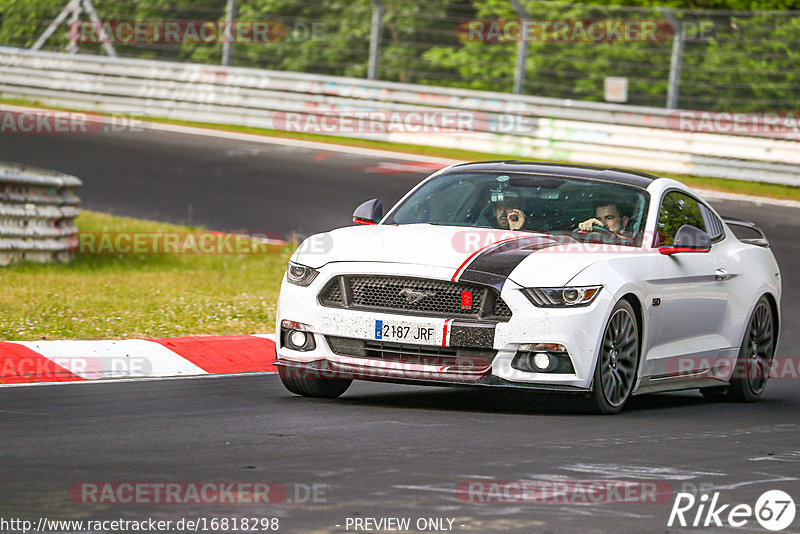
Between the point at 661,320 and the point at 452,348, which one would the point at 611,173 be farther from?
the point at 452,348

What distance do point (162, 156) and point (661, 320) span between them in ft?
50.2

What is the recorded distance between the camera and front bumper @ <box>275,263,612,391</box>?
27.5ft

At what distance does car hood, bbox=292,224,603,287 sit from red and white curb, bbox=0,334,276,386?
156 centimetres

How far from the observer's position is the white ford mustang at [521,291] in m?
8.41

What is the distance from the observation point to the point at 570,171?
997 centimetres

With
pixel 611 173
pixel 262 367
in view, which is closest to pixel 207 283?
pixel 262 367

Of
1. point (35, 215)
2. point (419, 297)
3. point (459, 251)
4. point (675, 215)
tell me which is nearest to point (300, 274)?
point (419, 297)
